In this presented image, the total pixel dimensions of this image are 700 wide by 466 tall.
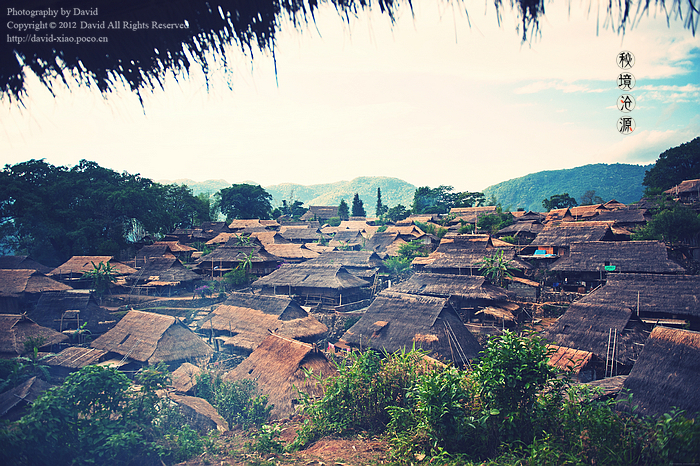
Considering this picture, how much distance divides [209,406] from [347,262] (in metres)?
20.4

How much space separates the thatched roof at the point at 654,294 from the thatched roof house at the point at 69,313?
74.0ft

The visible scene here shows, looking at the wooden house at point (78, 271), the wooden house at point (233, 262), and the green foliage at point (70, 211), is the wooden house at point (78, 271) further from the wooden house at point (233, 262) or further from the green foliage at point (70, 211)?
the wooden house at point (233, 262)

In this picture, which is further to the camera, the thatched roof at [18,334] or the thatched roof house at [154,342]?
the thatched roof at [18,334]

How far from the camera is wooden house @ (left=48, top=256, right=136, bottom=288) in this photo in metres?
28.5

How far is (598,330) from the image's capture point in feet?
40.5

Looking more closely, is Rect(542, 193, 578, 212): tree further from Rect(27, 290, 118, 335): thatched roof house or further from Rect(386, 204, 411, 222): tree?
Rect(27, 290, 118, 335): thatched roof house

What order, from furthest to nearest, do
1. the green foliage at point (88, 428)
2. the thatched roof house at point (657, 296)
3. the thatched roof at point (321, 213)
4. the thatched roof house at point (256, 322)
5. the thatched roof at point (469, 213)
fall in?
the thatched roof at point (321, 213)
the thatched roof at point (469, 213)
the thatched roof house at point (256, 322)
the thatched roof house at point (657, 296)
the green foliage at point (88, 428)

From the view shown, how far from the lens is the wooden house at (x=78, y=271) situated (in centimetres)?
2852

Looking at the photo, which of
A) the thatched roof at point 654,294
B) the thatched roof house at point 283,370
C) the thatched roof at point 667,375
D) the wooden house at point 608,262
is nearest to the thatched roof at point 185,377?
the thatched roof house at point 283,370

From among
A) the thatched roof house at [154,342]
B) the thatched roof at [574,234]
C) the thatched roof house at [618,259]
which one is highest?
the thatched roof at [574,234]

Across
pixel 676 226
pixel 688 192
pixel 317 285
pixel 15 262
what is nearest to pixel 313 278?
pixel 317 285

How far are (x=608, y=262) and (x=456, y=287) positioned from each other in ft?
27.1

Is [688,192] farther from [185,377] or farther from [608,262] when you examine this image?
[185,377]

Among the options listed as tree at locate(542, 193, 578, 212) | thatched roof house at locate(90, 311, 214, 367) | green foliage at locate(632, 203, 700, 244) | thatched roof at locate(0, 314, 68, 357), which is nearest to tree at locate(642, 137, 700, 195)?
tree at locate(542, 193, 578, 212)
